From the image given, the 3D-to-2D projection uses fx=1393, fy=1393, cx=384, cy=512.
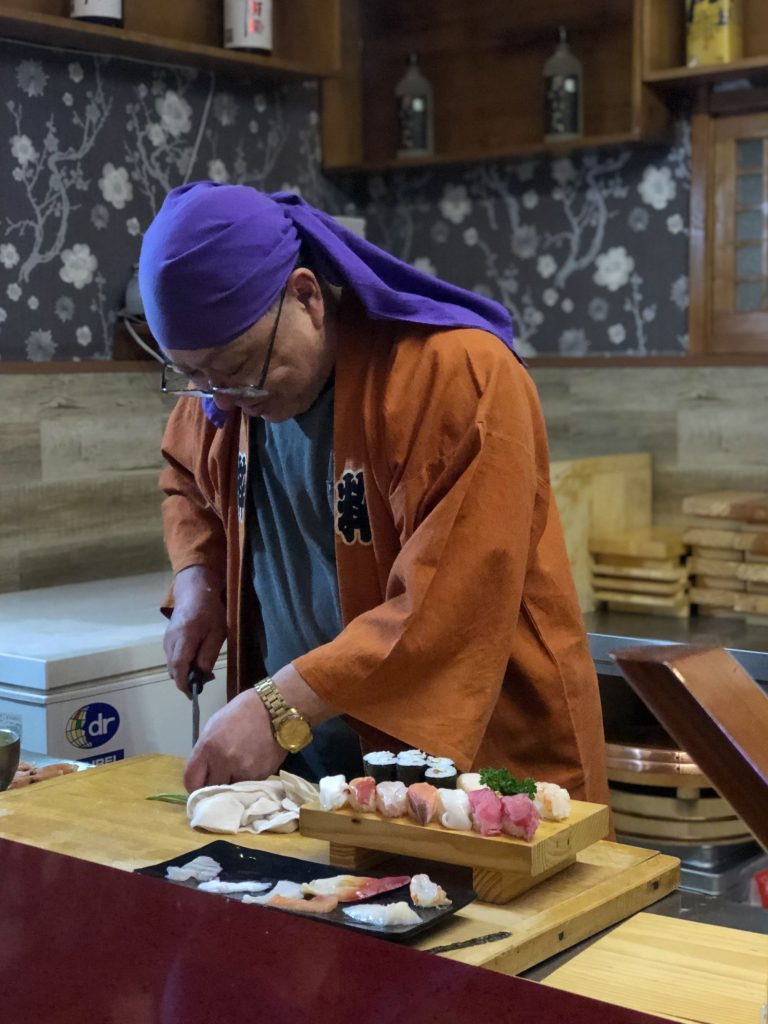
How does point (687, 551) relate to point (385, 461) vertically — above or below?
below

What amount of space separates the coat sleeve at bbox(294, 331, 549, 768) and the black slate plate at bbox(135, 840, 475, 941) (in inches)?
9.5

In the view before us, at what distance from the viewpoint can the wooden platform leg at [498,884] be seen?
4.04 feet

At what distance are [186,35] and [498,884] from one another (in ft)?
8.38

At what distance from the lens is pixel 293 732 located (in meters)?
1.53

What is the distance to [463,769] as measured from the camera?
1.54 meters

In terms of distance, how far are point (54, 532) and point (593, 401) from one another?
1.34 metres

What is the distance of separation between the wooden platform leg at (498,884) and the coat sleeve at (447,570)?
30 centimetres

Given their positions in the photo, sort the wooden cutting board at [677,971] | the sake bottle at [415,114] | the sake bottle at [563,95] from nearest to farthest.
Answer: the wooden cutting board at [677,971]
the sake bottle at [563,95]
the sake bottle at [415,114]

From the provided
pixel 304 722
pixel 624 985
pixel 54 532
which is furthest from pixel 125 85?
pixel 624 985

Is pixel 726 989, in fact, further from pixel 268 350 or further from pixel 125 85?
pixel 125 85

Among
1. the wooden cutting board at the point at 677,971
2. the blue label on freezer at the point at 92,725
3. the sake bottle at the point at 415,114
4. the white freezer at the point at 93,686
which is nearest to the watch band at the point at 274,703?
the wooden cutting board at the point at 677,971

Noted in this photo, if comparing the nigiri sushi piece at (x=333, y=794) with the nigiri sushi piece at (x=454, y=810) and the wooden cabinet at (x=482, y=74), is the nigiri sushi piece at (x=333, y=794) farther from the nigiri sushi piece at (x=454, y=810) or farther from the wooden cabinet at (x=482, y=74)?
the wooden cabinet at (x=482, y=74)

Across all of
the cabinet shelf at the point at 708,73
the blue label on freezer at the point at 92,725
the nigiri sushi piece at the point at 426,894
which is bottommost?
the blue label on freezer at the point at 92,725

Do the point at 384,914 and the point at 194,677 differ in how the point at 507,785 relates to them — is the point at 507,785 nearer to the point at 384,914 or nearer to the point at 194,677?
the point at 384,914
